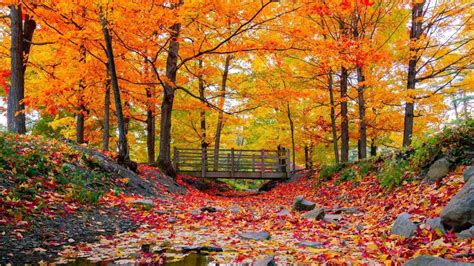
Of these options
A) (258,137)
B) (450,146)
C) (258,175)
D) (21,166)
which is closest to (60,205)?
(21,166)

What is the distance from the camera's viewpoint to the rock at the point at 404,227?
4223 mm

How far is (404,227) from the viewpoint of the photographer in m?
4.36

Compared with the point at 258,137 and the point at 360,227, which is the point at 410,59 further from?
the point at 258,137

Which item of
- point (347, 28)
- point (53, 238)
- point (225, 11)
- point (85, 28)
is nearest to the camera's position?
point (53, 238)

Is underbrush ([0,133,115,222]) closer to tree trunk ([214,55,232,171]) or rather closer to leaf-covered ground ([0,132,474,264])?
leaf-covered ground ([0,132,474,264])

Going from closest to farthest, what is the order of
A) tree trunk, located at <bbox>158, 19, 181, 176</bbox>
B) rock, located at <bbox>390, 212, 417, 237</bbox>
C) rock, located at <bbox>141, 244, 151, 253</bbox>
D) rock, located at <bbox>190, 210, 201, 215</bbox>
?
rock, located at <bbox>141, 244, 151, 253</bbox>
rock, located at <bbox>390, 212, 417, 237</bbox>
rock, located at <bbox>190, 210, 201, 215</bbox>
tree trunk, located at <bbox>158, 19, 181, 176</bbox>

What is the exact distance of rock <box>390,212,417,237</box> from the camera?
166 inches

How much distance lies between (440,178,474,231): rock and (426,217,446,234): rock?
7cm

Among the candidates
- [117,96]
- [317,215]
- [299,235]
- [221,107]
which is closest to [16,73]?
[117,96]

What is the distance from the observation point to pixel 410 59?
36.5 feet

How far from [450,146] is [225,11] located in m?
5.49

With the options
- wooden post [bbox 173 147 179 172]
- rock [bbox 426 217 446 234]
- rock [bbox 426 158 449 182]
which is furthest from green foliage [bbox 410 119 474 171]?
wooden post [bbox 173 147 179 172]

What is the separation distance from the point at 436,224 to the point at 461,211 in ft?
1.41

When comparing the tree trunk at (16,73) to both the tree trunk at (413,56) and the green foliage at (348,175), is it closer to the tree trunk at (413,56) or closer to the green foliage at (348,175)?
the green foliage at (348,175)
